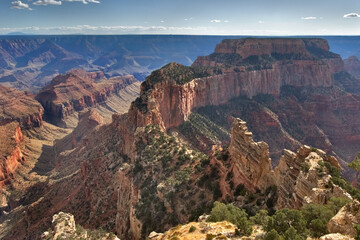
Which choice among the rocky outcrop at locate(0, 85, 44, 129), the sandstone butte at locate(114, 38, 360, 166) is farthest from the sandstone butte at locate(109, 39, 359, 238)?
the rocky outcrop at locate(0, 85, 44, 129)

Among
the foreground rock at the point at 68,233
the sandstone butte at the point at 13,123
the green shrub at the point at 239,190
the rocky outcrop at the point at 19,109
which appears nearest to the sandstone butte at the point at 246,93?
the green shrub at the point at 239,190

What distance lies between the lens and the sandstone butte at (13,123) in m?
104

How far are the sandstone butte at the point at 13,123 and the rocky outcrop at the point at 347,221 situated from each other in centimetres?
10685

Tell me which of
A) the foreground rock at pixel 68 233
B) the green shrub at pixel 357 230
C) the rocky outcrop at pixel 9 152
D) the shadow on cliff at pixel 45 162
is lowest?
the shadow on cliff at pixel 45 162

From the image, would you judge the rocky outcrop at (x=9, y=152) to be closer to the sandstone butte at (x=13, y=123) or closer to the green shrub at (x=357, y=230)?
the sandstone butte at (x=13, y=123)

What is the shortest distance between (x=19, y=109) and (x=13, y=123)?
36494mm

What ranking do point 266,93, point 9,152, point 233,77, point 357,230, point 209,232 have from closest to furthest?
point 357,230
point 209,232
point 9,152
point 233,77
point 266,93

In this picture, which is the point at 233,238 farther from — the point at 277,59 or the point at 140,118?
the point at 277,59

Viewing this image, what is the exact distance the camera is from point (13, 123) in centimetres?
13175

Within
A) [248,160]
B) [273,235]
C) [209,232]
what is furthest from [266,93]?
[273,235]

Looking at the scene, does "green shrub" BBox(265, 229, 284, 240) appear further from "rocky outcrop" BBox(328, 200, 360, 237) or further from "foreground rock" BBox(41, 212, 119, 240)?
"foreground rock" BBox(41, 212, 119, 240)

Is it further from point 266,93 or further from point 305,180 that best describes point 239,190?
point 266,93

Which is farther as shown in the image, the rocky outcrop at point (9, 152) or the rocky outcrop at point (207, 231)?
the rocky outcrop at point (9, 152)

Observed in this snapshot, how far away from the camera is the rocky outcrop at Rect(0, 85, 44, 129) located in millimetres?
153375
